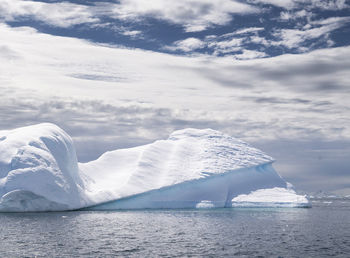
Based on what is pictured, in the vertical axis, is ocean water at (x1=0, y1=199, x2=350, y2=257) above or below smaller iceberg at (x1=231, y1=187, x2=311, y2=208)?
above

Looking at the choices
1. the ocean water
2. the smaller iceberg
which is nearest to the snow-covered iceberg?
the smaller iceberg

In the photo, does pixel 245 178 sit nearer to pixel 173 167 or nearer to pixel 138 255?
pixel 173 167

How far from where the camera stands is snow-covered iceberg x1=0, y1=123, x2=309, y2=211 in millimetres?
44219

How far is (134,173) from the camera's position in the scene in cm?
5588

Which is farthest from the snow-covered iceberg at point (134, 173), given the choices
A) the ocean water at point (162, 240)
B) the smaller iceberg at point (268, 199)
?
the ocean water at point (162, 240)

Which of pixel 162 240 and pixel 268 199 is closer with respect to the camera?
pixel 162 240

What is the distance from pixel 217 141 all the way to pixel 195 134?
4.30m

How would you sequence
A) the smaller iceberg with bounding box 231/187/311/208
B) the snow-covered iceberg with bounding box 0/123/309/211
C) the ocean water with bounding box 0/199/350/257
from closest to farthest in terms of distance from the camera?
the ocean water with bounding box 0/199/350/257, the snow-covered iceberg with bounding box 0/123/309/211, the smaller iceberg with bounding box 231/187/311/208

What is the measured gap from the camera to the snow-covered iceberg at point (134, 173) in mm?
44219

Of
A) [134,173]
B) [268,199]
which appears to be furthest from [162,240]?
[268,199]

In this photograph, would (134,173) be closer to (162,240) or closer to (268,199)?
(268,199)

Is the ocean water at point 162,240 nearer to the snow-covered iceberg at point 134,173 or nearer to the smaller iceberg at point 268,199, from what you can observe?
the snow-covered iceberg at point 134,173

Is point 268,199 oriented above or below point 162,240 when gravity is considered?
below

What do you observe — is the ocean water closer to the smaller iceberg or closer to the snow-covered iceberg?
the snow-covered iceberg
